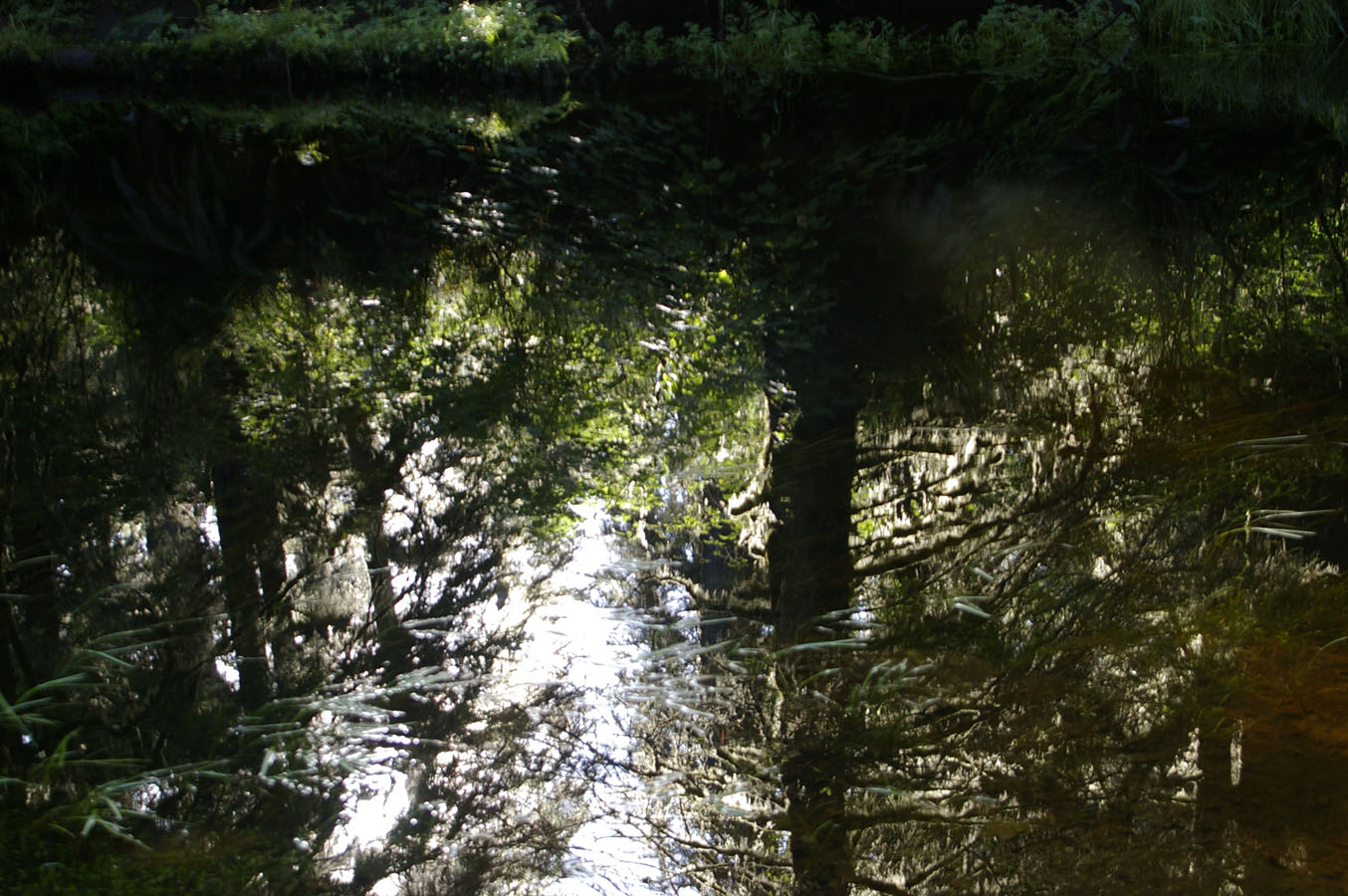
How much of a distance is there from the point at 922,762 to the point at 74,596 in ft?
5.68

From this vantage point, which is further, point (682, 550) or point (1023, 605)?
point (682, 550)

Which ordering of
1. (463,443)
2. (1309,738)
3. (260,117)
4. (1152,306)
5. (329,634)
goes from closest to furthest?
(1309,738)
(329,634)
(463,443)
(1152,306)
(260,117)

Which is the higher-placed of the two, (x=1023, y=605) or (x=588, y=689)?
(x=1023, y=605)

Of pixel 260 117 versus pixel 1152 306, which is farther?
pixel 260 117

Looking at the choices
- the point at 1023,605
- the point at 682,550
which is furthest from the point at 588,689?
the point at 1023,605

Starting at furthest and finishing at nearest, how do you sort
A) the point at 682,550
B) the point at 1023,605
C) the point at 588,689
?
1. the point at 682,550
2. the point at 1023,605
3. the point at 588,689

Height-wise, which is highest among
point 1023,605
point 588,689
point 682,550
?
point 682,550

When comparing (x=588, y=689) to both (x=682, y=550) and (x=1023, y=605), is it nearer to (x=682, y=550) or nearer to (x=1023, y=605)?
(x=682, y=550)

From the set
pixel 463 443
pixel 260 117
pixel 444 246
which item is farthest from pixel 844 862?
pixel 260 117

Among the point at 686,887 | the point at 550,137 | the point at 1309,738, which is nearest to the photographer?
the point at 686,887

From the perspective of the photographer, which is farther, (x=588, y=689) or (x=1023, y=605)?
(x=1023, y=605)

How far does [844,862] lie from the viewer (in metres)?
1.51

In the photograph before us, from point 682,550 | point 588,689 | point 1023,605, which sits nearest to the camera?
point 588,689

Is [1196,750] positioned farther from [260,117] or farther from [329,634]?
[260,117]
